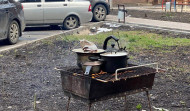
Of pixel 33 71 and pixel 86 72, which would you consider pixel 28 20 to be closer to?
pixel 33 71

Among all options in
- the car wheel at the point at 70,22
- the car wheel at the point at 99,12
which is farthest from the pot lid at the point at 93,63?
the car wheel at the point at 99,12

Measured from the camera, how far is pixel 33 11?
53.5 ft

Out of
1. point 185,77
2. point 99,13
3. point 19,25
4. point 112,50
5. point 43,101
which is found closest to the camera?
point 112,50

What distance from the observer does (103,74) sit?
18.0 feet

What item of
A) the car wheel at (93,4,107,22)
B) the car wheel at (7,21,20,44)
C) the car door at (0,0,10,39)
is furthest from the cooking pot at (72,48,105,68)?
the car wheel at (93,4,107,22)

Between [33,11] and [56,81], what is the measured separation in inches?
344

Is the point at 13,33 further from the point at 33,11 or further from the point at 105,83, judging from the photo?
the point at 105,83

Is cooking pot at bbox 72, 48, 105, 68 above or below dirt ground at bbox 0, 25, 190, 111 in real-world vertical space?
above

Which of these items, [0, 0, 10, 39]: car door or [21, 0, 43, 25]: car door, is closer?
[0, 0, 10, 39]: car door

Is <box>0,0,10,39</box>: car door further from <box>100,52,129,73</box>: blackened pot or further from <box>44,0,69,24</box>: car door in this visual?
<box>100,52,129,73</box>: blackened pot

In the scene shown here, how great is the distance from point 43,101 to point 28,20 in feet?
32.7

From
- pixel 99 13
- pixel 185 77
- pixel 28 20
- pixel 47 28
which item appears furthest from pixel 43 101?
pixel 99 13

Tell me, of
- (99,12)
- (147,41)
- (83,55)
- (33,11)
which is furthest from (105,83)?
(99,12)

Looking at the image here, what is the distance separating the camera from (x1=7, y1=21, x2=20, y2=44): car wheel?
500 inches
